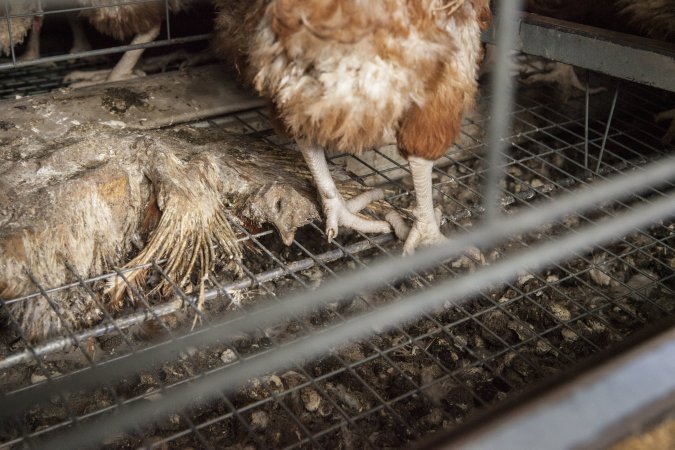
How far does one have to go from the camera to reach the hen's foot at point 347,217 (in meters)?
2.26

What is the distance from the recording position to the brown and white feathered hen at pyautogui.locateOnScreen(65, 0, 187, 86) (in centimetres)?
288

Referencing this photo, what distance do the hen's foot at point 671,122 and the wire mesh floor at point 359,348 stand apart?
281mm

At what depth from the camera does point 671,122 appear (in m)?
3.14

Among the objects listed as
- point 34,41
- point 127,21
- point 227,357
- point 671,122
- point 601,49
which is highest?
point 601,49

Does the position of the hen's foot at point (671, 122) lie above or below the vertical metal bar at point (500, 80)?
below

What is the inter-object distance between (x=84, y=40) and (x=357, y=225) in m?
1.83

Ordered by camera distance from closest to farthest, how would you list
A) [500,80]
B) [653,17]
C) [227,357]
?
[500,80]
[227,357]
[653,17]

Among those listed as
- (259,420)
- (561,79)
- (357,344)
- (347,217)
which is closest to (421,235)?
(347,217)

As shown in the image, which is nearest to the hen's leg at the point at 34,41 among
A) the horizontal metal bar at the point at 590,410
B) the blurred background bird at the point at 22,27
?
the blurred background bird at the point at 22,27

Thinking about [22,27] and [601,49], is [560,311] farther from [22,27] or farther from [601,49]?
[22,27]

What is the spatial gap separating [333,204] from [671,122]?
1.73 meters

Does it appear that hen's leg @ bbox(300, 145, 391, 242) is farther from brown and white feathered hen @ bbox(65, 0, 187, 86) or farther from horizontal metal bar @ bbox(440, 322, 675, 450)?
horizontal metal bar @ bbox(440, 322, 675, 450)

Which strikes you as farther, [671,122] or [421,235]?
[671,122]

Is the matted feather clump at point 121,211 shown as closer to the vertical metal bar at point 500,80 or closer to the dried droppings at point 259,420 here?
the dried droppings at point 259,420
